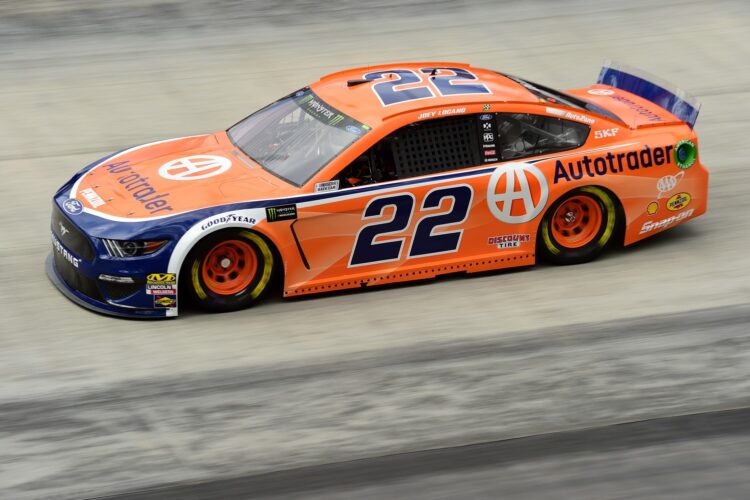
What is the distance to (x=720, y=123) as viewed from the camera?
11.9 m

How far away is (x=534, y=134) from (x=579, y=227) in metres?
0.89

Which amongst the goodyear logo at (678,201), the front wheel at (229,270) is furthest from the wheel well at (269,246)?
the goodyear logo at (678,201)

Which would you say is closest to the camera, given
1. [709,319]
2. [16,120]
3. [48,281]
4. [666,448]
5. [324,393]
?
[666,448]

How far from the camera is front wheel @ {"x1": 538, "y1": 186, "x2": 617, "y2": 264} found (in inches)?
339

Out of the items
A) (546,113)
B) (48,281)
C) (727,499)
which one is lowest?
(727,499)

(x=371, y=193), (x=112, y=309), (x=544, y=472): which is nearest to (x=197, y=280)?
(x=112, y=309)

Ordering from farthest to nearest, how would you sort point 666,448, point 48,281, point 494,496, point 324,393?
point 48,281
point 324,393
point 666,448
point 494,496

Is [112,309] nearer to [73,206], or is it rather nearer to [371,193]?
[73,206]

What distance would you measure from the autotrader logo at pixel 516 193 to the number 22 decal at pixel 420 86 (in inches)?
26.3

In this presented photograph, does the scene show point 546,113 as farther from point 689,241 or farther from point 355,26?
point 355,26

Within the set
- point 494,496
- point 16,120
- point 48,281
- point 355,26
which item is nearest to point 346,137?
point 48,281

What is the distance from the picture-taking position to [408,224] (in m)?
8.07

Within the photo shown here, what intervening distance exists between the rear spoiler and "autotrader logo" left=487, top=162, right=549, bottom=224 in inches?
65.0

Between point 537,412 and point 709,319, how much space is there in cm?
191
